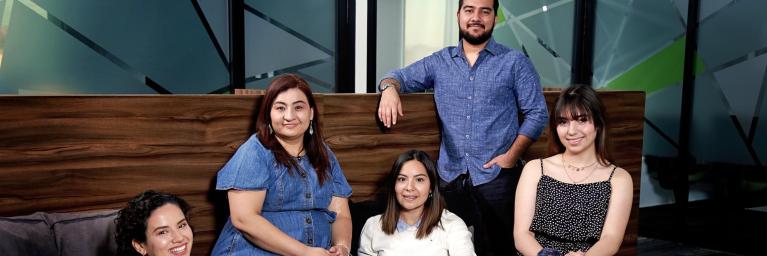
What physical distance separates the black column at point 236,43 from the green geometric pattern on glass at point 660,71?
2948 mm

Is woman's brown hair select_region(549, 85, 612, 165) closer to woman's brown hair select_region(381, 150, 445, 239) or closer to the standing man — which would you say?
the standing man

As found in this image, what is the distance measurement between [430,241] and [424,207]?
0.13 metres

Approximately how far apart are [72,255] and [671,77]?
4261mm

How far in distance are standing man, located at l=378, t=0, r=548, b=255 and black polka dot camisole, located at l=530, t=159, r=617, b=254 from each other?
361 millimetres

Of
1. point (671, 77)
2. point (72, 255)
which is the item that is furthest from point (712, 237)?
point (72, 255)

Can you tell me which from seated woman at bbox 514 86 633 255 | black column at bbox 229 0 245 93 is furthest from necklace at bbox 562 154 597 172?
black column at bbox 229 0 245 93

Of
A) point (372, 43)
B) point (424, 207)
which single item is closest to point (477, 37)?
point (424, 207)

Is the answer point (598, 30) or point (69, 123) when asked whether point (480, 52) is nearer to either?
point (69, 123)

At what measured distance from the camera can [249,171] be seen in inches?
89.4

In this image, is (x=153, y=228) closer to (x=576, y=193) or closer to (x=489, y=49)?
(x=576, y=193)

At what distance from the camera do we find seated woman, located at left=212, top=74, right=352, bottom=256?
2.26 m

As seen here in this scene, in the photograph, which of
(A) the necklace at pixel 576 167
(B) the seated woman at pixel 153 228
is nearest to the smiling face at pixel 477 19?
(A) the necklace at pixel 576 167

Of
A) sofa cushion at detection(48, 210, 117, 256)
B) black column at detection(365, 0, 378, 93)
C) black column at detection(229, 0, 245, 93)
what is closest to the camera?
sofa cushion at detection(48, 210, 117, 256)

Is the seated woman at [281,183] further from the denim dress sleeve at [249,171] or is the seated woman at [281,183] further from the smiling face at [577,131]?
the smiling face at [577,131]
